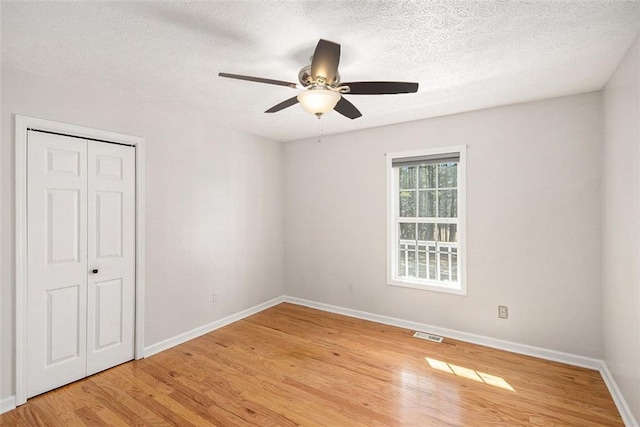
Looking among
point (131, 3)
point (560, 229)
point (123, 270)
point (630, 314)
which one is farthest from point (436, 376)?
point (131, 3)

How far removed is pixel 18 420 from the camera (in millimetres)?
2176

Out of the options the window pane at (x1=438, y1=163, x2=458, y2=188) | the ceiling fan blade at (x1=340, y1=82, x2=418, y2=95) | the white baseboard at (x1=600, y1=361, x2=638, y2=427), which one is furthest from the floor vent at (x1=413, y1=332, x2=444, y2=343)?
the ceiling fan blade at (x1=340, y1=82, x2=418, y2=95)

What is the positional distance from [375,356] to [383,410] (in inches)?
33.2

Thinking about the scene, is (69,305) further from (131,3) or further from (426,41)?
(426,41)

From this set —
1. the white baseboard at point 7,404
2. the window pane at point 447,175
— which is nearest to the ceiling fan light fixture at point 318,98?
the window pane at point 447,175

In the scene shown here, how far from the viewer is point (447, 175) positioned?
3.68m

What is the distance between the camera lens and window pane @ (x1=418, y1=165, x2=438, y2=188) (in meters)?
3.78

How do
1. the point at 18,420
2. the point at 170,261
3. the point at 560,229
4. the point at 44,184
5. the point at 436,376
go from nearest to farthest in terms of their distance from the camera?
1. the point at 18,420
2. the point at 44,184
3. the point at 436,376
4. the point at 560,229
5. the point at 170,261

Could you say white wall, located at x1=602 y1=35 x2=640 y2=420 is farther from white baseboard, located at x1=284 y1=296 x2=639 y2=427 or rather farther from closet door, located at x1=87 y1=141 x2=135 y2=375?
closet door, located at x1=87 y1=141 x2=135 y2=375

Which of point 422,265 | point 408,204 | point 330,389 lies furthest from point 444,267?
point 330,389

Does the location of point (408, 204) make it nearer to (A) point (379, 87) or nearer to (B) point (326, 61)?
(A) point (379, 87)

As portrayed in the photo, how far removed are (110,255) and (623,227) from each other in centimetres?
417

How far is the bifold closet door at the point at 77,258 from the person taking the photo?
2.45 m

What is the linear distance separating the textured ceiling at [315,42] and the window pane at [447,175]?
2.94ft
